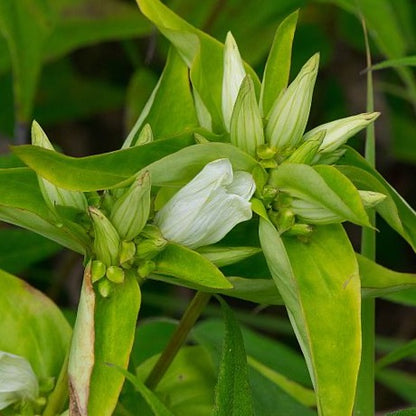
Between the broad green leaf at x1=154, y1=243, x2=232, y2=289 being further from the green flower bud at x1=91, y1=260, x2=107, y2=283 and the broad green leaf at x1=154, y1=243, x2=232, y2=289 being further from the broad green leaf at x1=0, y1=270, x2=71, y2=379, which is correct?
the broad green leaf at x1=0, y1=270, x2=71, y2=379

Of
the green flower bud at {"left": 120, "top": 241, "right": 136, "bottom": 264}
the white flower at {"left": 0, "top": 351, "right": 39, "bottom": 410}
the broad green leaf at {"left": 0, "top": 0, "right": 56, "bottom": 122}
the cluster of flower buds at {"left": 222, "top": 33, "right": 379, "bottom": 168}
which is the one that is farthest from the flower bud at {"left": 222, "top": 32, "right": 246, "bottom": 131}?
the broad green leaf at {"left": 0, "top": 0, "right": 56, "bottom": 122}

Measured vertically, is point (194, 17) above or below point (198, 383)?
above

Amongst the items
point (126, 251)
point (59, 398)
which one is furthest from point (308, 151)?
point (59, 398)

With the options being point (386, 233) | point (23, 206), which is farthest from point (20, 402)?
point (386, 233)

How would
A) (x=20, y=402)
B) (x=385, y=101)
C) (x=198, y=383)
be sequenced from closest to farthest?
(x=20, y=402)
(x=198, y=383)
(x=385, y=101)

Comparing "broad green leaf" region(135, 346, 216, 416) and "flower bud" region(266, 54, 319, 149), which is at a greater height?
"flower bud" region(266, 54, 319, 149)

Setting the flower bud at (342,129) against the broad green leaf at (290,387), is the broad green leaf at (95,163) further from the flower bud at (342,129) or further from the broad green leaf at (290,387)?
the broad green leaf at (290,387)

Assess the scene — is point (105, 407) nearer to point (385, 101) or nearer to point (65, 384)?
point (65, 384)

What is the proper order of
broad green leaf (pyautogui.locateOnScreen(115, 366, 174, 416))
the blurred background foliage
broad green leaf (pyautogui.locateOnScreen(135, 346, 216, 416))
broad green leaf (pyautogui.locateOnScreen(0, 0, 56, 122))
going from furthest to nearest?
the blurred background foliage → broad green leaf (pyautogui.locateOnScreen(0, 0, 56, 122)) → broad green leaf (pyautogui.locateOnScreen(135, 346, 216, 416)) → broad green leaf (pyautogui.locateOnScreen(115, 366, 174, 416))
